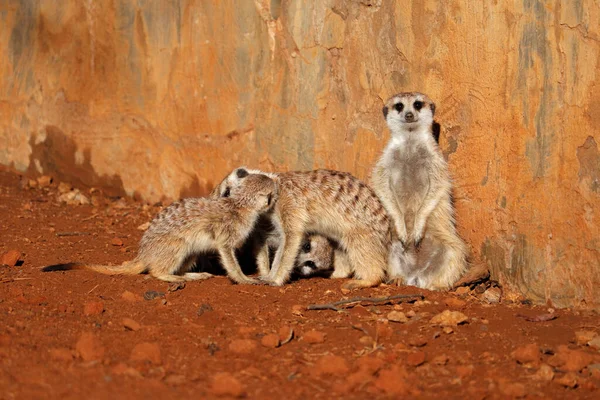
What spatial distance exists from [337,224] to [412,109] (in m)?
0.69

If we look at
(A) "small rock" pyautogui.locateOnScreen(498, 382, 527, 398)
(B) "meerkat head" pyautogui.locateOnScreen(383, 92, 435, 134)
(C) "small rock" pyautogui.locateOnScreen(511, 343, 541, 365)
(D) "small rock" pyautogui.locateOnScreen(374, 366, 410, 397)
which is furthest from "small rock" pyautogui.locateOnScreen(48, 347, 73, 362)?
(B) "meerkat head" pyautogui.locateOnScreen(383, 92, 435, 134)

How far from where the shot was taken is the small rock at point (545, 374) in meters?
2.63

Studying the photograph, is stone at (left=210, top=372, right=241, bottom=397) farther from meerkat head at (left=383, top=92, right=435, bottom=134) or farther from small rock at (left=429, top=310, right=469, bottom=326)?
meerkat head at (left=383, top=92, right=435, bottom=134)

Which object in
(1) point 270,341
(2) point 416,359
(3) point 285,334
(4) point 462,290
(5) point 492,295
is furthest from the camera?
(4) point 462,290

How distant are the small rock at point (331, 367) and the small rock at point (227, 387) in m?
0.29

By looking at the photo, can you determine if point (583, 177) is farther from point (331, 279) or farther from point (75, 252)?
point (75, 252)

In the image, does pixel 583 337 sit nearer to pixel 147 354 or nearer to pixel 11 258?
pixel 147 354

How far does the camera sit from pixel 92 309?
3229 mm

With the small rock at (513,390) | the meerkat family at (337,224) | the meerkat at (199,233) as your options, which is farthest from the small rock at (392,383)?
the meerkat at (199,233)

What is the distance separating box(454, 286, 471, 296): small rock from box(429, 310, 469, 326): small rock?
633mm

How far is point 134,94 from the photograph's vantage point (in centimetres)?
533

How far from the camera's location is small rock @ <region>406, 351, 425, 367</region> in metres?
2.71

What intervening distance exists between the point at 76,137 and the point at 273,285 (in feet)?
8.00

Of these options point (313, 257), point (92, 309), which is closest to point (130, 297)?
point (92, 309)
